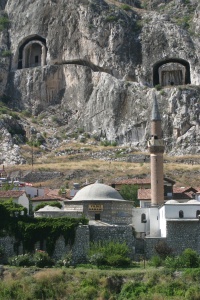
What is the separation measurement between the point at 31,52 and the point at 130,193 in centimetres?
5724

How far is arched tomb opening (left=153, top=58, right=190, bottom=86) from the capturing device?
120 metres

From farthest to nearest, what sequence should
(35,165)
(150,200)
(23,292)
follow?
1. (35,165)
2. (150,200)
3. (23,292)

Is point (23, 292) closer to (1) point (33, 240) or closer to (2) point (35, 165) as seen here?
(1) point (33, 240)

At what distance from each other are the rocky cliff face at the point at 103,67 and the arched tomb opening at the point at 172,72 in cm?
15

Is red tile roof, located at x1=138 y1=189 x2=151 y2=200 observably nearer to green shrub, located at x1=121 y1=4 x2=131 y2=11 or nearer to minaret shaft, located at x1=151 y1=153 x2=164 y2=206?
minaret shaft, located at x1=151 y1=153 x2=164 y2=206

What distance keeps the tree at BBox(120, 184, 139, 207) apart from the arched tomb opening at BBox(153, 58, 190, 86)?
4389 cm

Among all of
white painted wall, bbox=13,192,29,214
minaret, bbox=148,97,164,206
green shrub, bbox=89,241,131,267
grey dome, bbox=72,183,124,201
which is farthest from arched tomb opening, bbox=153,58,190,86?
green shrub, bbox=89,241,131,267

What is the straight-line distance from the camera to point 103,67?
121m

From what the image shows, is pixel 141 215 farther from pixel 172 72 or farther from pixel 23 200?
pixel 172 72

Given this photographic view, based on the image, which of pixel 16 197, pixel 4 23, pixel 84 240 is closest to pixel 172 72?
pixel 4 23

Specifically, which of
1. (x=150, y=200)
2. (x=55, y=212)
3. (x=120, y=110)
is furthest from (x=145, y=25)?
(x=55, y=212)

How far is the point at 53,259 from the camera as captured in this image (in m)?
54.8

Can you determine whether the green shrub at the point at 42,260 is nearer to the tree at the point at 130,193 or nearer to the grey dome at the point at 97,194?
the grey dome at the point at 97,194

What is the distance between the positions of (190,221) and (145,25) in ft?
234
